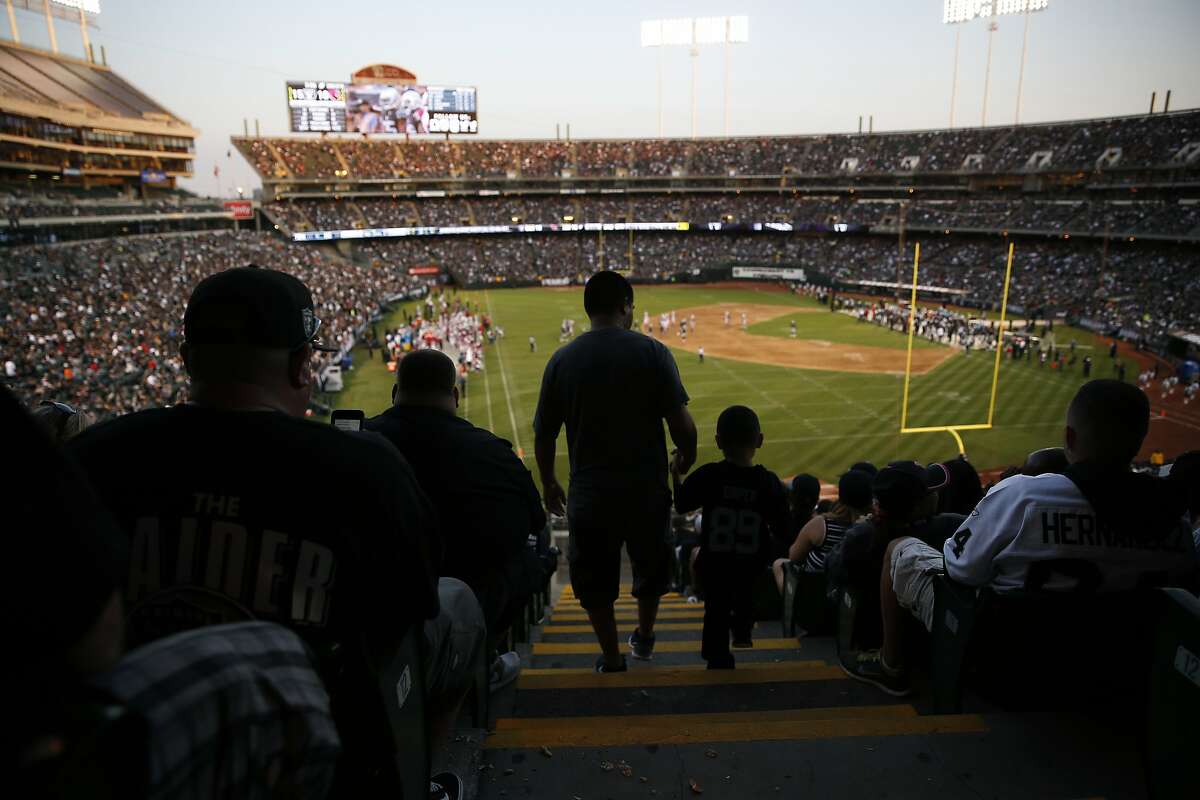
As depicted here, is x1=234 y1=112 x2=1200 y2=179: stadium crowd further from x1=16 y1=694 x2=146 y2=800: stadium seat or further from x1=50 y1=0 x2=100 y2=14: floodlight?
x1=16 y1=694 x2=146 y2=800: stadium seat

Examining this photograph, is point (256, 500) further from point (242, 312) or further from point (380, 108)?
point (380, 108)

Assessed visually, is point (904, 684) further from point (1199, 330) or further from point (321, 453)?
point (1199, 330)

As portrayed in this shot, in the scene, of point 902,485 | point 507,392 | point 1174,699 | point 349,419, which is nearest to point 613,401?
point 349,419

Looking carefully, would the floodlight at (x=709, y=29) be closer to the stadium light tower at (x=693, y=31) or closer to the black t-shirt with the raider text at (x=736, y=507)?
the stadium light tower at (x=693, y=31)

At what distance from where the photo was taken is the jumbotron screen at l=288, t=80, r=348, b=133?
65.3 metres

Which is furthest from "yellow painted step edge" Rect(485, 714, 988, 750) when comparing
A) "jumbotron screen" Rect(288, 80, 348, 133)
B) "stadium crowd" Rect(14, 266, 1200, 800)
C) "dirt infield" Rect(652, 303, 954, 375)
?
"jumbotron screen" Rect(288, 80, 348, 133)

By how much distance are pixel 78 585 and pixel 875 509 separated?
4.14 m

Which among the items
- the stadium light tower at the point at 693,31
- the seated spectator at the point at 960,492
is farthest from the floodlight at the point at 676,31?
the seated spectator at the point at 960,492

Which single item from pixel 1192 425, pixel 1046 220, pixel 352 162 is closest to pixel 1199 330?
pixel 1192 425

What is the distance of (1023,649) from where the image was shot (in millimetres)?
3102

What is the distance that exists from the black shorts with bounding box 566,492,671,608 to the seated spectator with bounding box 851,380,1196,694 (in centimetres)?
171

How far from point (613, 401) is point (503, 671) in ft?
5.38

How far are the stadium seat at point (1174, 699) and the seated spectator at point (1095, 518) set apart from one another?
0.50 m

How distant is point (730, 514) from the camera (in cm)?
445
